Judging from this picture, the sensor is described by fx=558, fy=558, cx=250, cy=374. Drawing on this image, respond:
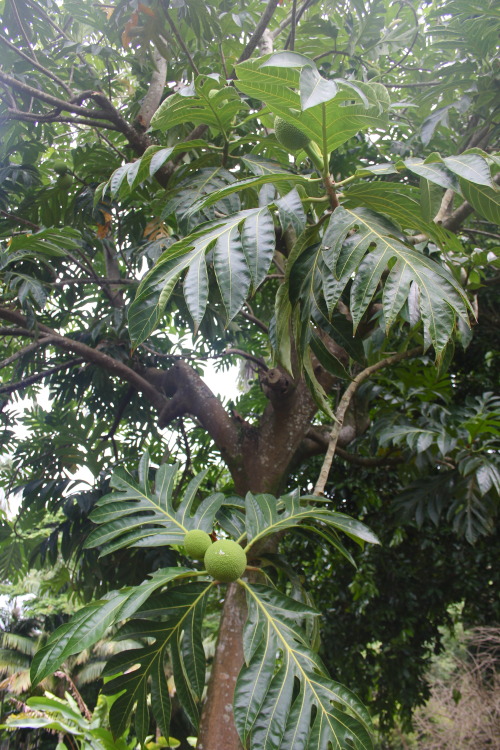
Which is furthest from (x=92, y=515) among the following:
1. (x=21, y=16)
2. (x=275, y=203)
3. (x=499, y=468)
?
(x=21, y=16)

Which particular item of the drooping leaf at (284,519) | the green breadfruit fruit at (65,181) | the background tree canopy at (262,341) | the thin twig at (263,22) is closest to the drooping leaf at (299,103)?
the background tree canopy at (262,341)

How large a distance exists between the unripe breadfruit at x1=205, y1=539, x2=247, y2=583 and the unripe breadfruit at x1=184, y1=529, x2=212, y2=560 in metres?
0.07

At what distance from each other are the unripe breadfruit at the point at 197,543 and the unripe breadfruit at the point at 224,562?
67 millimetres

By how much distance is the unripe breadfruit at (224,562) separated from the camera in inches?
44.3

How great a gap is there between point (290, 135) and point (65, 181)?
1.75 metres

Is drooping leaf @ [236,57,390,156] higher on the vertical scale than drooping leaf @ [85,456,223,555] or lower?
higher

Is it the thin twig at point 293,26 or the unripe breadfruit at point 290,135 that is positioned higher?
the thin twig at point 293,26

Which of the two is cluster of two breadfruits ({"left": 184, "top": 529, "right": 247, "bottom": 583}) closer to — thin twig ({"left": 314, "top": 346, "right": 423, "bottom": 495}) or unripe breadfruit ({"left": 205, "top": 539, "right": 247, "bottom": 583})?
unripe breadfruit ({"left": 205, "top": 539, "right": 247, "bottom": 583})

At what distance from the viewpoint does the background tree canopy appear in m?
1.05

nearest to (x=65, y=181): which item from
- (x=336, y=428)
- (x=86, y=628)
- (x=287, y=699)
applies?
(x=336, y=428)

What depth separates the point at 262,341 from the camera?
3914 mm

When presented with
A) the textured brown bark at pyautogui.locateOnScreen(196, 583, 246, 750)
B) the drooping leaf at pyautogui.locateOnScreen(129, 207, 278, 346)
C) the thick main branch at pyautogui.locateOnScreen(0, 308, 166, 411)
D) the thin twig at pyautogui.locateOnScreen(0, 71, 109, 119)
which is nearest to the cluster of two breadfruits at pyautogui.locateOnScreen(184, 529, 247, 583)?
the drooping leaf at pyautogui.locateOnScreen(129, 207, 278, 346)

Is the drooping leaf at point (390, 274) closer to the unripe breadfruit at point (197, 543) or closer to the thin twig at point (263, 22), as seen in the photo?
the unripe breadfruit at point (197, 543)

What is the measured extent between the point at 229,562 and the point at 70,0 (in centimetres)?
266
